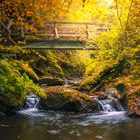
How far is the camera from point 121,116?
13922mm

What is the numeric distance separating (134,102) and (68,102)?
2.97 meters

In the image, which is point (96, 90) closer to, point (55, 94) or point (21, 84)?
point (55, 94)

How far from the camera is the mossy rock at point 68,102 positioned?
14.9 meters

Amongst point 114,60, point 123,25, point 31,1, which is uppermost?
point 31,1

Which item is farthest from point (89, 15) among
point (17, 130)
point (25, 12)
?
point (17, 130)

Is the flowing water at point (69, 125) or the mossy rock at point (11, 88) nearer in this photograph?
the flowing water at point (69, 125)

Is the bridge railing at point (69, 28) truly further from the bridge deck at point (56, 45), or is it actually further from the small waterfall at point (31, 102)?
the small waterfall at point (31, 102)

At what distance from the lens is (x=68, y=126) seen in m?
12.1

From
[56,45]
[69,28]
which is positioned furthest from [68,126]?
[69,28]

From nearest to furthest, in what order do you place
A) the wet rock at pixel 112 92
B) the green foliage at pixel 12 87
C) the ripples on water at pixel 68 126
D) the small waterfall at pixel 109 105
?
the ripples on water at pixel 68 126 → the green foliage at pixel 12 87 → the small waterfall at pixel 109 105 → the wet rock at pixel 112 92

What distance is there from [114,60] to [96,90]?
1.87 m

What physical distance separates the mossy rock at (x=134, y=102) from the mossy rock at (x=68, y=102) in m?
1.64

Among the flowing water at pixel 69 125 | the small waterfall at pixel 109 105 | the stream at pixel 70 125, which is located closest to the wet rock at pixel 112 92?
the small waterfall at pixel 109 105

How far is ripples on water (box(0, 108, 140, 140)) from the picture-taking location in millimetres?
10820
